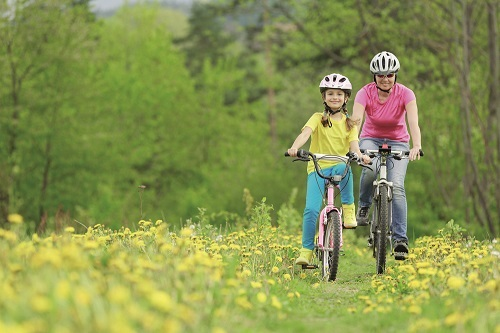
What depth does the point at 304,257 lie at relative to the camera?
770 cm

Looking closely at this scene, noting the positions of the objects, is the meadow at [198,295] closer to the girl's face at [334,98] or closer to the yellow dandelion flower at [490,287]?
the yellow dandelion flower at [490,287]

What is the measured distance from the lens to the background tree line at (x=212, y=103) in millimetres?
18031

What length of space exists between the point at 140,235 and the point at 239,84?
132 feet

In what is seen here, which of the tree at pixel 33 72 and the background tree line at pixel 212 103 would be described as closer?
the background tree line at pixel 212 103

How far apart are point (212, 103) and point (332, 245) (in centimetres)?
3712

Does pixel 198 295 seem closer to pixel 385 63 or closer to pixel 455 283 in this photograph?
pixel 455 283

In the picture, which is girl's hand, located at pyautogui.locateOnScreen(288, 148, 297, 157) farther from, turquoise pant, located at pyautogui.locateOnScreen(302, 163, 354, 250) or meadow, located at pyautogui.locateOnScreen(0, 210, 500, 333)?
meadow, located at pyautogui.locateOnScreen(0, 210, 500, 333)

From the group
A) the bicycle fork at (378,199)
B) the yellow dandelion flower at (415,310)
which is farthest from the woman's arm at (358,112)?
the yellow dandelion flower at (415,310)

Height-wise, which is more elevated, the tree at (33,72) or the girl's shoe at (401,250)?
the tree at (33,72)

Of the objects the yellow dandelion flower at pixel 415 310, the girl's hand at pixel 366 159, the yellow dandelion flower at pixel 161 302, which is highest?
the girl's hand at pixel 366 159

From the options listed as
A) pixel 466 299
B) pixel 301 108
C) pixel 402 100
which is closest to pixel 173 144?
pixel 301 108

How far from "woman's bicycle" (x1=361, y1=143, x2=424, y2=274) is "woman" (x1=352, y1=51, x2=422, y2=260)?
11 cm

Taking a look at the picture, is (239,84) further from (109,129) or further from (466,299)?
(466,299)

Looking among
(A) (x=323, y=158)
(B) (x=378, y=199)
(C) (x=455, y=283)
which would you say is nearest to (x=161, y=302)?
(C) (x=455, y=283)
